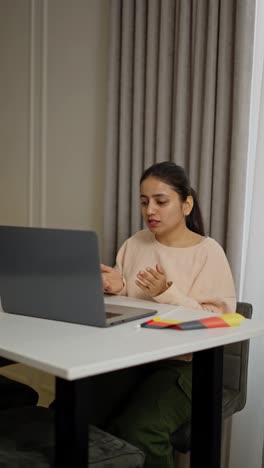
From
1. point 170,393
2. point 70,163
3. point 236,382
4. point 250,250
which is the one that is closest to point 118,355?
point 170,393

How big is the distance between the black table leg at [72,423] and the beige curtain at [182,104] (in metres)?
1.17

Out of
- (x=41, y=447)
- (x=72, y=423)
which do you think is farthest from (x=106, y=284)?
(x=72, y=423)

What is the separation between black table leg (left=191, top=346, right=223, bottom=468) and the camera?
1.42 meters

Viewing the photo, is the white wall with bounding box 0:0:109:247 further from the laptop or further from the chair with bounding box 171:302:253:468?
the laptop

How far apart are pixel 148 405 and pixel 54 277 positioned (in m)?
0.50

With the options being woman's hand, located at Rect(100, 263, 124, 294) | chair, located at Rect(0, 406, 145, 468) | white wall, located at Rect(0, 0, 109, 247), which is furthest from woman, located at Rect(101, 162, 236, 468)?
white wall, located at Rect(0, 0, 109, 247)

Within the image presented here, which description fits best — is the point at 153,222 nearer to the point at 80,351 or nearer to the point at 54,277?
the point at 54,277

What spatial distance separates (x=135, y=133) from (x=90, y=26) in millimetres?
706

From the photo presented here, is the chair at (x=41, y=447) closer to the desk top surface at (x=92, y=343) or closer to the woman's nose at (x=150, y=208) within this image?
the desk top surface at (x=92, y=343)

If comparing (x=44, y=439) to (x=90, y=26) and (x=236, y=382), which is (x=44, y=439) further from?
(x=90, y=26)

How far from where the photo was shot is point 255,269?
2.14 metres

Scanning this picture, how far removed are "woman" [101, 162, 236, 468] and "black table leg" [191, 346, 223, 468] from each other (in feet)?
0.48

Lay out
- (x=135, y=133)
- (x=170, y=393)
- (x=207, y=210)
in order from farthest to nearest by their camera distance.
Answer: (x=135, y=133)
(x=207, y=210)
(x=170, y=393)

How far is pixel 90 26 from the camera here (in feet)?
9.53
